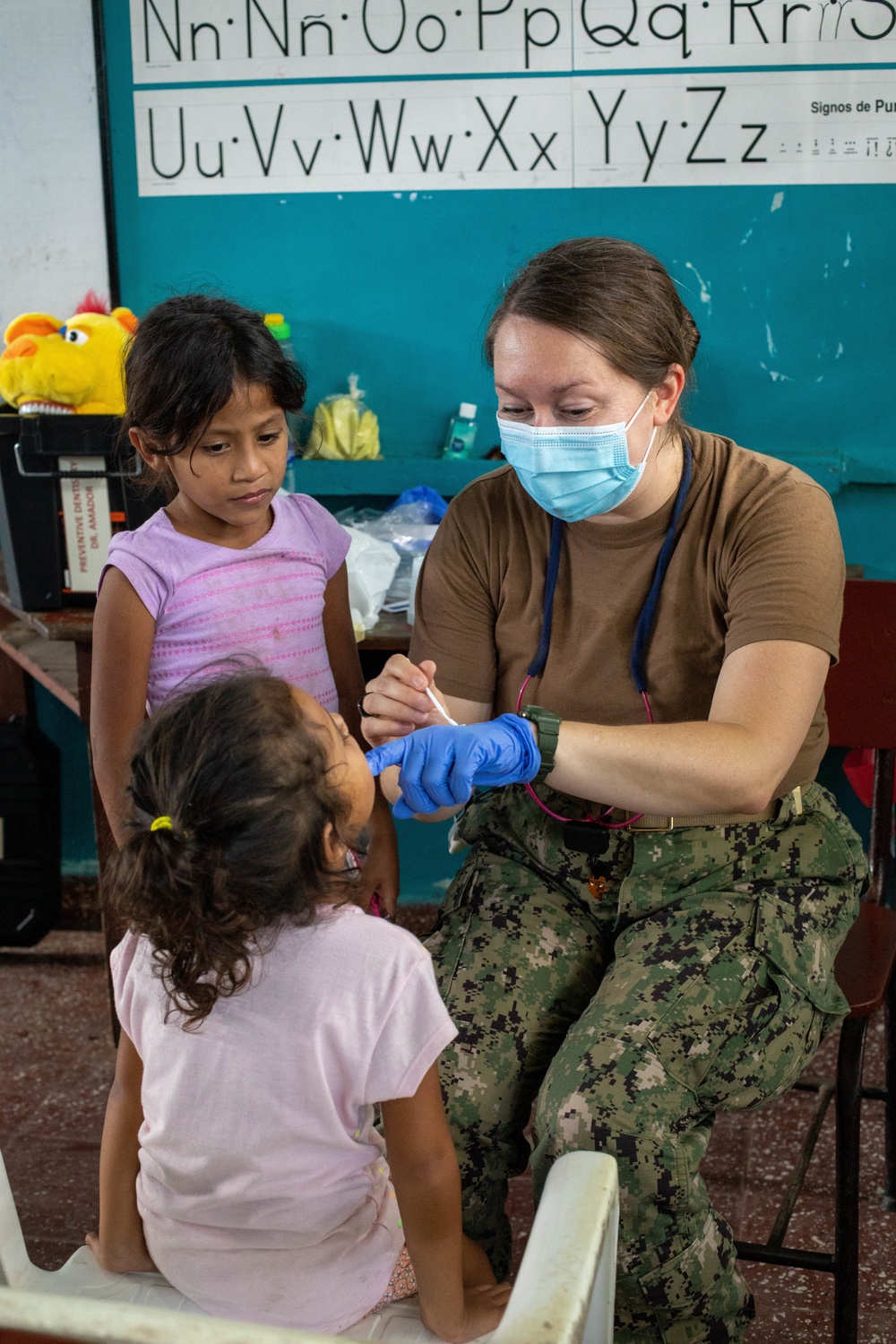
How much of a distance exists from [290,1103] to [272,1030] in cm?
6

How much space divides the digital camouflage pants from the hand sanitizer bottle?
4.31 ft

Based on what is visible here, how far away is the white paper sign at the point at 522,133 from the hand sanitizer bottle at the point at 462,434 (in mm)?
490

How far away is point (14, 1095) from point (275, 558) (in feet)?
4.41

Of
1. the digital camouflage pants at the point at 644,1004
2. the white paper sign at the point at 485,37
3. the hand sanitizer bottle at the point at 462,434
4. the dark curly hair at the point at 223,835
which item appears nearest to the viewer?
the dark curly hair at the point at 223,835

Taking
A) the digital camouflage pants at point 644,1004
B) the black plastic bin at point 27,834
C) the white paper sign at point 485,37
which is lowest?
the black plastic bin at point 27,834

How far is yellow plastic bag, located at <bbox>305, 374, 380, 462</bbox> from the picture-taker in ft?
9.09

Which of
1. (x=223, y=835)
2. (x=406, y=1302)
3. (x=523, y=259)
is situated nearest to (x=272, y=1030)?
(x=223, y=835)

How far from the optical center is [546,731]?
134 cm

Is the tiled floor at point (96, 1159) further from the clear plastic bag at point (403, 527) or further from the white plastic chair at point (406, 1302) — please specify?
the clear plastic bag at point (403, 527)

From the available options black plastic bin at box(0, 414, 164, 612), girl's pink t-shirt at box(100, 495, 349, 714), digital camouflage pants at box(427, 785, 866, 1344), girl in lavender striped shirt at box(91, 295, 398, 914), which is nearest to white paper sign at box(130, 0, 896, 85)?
black plastic bin at box(0, 414, 164, 612)

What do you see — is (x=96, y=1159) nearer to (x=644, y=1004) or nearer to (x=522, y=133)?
(x=644, y=1004)

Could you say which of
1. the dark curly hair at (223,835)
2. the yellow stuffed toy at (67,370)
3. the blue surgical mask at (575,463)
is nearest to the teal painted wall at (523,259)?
the yellow stuffed toy at (67,370)

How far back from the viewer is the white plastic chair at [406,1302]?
0.53 metres

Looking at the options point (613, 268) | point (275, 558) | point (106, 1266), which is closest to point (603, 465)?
point (613, 268)
